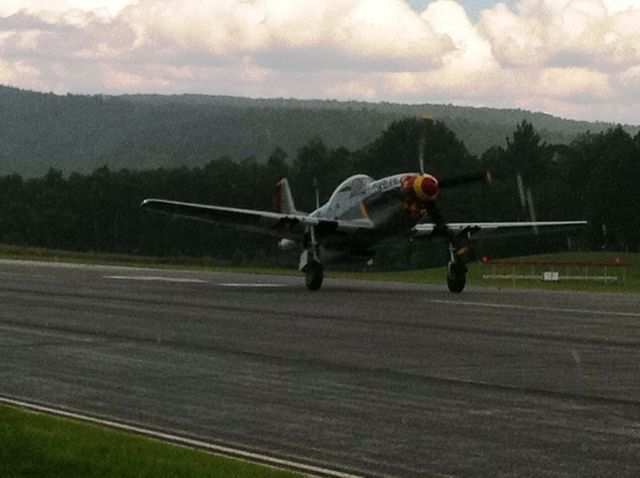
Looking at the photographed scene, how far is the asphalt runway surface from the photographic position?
1103 cm

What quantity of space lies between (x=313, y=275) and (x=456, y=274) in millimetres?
4428

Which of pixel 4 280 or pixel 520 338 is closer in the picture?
pixel 520 338

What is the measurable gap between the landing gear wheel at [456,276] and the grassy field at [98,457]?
26490 mm

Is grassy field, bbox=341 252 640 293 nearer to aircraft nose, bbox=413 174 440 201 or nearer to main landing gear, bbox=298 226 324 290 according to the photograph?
main landing gear, bbox=298 226 324 290

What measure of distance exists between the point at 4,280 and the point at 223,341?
77.8 feet

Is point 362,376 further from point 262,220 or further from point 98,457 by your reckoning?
point 262,220

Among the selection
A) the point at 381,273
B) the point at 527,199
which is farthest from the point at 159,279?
the point at 527,199

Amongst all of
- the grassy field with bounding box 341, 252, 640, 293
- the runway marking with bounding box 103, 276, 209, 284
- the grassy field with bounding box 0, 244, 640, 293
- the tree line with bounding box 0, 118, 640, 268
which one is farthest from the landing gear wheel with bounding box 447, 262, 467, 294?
the tree line with bounding box 0, 118, 640, 268

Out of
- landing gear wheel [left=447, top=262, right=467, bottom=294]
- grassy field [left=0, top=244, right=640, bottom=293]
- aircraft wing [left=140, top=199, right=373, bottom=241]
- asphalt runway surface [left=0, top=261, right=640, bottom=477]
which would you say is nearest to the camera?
asphalt runway surface [left=0, top=261, right=640, bottom=477]

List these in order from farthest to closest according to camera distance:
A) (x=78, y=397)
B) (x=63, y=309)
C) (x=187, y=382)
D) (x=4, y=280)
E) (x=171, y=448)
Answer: (x=4, y=280) < (x=63, y=309) < (x=187, y=382) < (x=78, y=397) < (x=171, y=448)

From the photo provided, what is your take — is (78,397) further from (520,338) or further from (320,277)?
(320,277)

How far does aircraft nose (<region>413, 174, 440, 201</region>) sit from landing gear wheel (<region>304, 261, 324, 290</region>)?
14.7ft

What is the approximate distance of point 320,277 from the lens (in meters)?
39.1

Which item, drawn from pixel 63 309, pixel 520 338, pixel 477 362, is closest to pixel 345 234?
pixel 63 309
